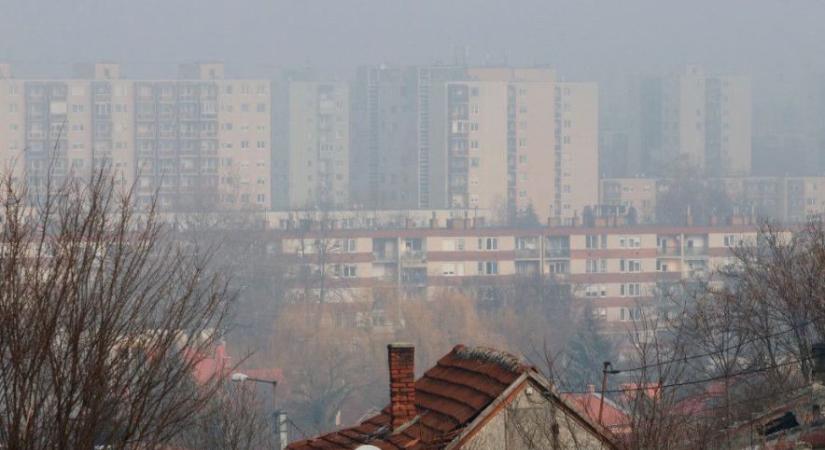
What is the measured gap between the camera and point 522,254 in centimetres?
14475

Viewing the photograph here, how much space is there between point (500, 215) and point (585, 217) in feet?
75.8

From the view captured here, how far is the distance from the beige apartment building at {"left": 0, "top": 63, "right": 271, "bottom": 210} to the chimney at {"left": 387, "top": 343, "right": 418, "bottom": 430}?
527 ft

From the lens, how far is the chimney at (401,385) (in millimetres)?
15266

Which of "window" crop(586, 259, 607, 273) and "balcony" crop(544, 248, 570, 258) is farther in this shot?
"balcony" crop(544, 248, 570, 258)

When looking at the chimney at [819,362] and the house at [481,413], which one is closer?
the house at [481,413]

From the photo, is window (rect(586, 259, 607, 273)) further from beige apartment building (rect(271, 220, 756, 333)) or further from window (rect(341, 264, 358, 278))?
window (rect(341, 264, 358, 278))

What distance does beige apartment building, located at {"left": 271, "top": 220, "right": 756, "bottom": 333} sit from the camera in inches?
5477

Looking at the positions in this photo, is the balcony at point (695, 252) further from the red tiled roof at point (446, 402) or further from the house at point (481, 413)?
the house at point (481, 413)

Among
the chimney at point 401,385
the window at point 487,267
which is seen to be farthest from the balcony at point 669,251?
the chimney at point 401,385

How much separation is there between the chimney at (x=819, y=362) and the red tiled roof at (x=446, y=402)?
10.6 feet

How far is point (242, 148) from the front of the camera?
601 ft

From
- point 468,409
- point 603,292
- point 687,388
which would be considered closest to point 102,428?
point 468,409

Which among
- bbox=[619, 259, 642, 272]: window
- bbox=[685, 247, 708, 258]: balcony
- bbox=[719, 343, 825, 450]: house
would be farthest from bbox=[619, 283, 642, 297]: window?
bbox=[719, 343, 825, 450]: house

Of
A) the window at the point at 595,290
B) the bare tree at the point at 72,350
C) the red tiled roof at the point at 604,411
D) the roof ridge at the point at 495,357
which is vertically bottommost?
the window at the point at 595,290
